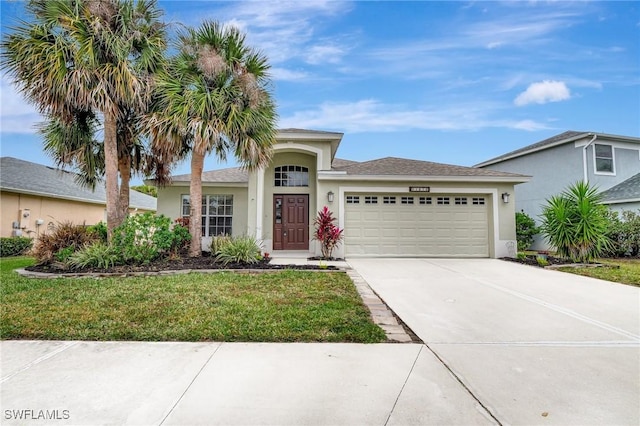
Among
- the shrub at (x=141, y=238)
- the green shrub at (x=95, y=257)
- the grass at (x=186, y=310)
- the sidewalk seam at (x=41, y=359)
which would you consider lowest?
the sidewalk seam at (x=41, y=359)

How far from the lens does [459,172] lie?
11555mm

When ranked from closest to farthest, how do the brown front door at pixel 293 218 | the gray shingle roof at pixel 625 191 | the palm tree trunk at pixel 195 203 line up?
the palm tree trunk at pixel 195 203 → the brown front door at pixel 293 218 → the gray shingle roof at pixel 625 191

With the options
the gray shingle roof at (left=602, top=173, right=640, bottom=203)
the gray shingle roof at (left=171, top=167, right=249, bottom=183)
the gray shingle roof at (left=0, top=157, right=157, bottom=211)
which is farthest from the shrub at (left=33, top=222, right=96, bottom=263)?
the gray shingle roof at (left=602, top=173, right=640, bottom=203)

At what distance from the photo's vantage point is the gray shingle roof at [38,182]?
12490mm

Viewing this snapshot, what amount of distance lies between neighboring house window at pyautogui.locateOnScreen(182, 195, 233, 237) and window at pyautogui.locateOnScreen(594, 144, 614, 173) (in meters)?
16.6

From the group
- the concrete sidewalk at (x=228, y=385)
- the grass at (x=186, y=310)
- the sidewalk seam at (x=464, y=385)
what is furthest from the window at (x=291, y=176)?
the sidewalk seam at (x=464, y=385)

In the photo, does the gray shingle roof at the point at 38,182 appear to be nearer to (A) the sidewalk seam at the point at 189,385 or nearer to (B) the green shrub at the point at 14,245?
(B) the green shrub at the point at 14,245

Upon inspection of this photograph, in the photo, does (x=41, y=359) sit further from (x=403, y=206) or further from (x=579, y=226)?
(x=579, y=226)

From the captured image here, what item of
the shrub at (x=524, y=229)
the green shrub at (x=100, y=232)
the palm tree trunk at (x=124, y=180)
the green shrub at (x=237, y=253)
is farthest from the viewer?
the shrub at (x=524, y=229)

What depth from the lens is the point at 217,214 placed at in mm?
12781

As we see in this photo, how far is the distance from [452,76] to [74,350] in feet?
46.2

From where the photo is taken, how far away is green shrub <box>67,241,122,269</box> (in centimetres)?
747

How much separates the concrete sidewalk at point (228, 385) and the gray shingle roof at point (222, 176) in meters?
9.46

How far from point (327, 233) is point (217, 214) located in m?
5.12
